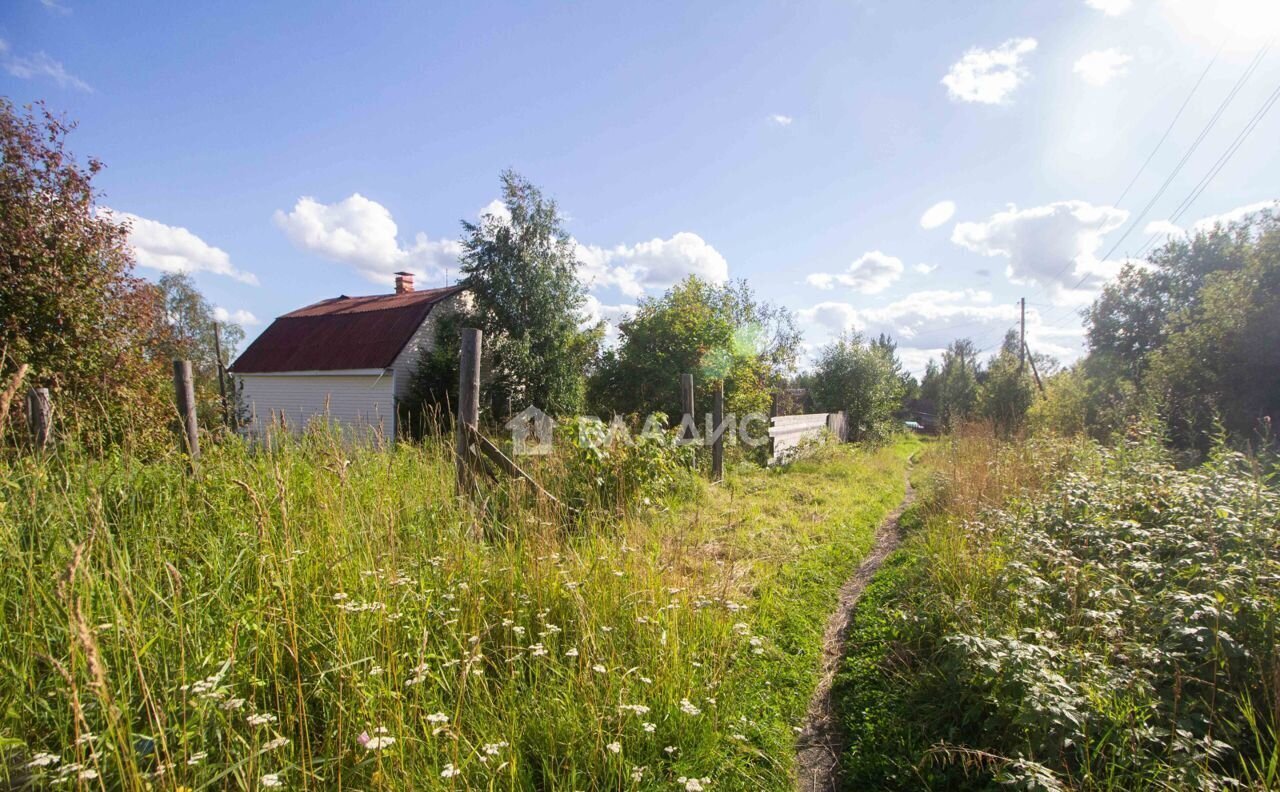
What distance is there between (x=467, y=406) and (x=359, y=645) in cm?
308

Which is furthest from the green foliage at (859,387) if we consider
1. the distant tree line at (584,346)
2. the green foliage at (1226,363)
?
the green foliage at (1226,363)

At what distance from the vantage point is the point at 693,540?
4535 millimetres

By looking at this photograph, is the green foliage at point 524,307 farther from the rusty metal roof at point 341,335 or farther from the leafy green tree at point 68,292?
the leafy green tree at point 68,292

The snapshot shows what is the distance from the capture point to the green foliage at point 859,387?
1847cm

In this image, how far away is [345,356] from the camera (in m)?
17.4

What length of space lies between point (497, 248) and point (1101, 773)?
1517cm

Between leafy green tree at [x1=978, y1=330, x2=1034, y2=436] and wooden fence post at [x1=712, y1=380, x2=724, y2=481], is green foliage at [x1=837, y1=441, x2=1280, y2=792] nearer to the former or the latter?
wooden fence post at [x1=712, y1=380, x2=724, y2=481]

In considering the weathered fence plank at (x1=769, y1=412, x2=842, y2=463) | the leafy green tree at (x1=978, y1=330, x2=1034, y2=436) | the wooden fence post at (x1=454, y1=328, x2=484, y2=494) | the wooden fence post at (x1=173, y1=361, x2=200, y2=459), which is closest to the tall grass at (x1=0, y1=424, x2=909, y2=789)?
the wooden fence post at (x1=173, y1=361, x2=200, y2=459)

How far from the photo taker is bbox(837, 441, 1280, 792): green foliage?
6.65 feet

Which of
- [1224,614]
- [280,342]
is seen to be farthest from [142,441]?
[280,342]

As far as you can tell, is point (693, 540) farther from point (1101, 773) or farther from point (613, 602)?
point (1101, 773)

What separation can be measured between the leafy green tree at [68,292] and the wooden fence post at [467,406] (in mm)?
4241

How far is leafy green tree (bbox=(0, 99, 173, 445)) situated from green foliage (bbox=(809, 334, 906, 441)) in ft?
59.4

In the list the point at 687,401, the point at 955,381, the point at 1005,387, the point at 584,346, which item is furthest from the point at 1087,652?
the point at 955,381
